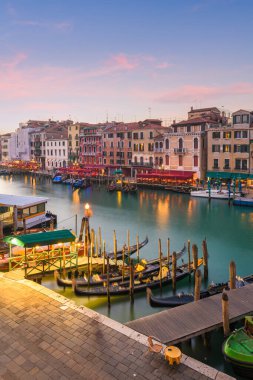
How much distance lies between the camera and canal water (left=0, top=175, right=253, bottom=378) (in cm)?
1424

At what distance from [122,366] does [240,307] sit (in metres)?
6.28

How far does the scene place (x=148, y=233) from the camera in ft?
91.8

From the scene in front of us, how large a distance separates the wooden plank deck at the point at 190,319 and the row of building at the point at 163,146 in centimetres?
3490

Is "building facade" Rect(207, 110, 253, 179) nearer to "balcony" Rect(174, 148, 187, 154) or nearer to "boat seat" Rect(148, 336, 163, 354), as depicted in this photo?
"balcony" Rect(174, 148, 187, 154)

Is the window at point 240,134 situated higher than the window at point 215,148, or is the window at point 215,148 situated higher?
the window at point 240,134

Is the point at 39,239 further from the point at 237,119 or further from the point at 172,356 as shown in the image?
the point at 237,119

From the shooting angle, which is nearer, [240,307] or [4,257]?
[240,307]

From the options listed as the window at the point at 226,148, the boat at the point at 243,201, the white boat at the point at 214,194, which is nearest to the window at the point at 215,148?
the window at the point at 226,148

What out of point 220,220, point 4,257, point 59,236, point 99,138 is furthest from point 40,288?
point 99,138

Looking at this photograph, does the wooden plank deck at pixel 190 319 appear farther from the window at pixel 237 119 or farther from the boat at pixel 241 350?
the window at pixel 237 119

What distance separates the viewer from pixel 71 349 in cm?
772

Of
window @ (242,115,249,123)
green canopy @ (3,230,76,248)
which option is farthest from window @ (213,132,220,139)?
green canopy @ (3,230,76,248)

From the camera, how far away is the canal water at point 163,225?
14242 mm

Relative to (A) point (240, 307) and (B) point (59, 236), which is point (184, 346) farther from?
(B) point (59, 236)
